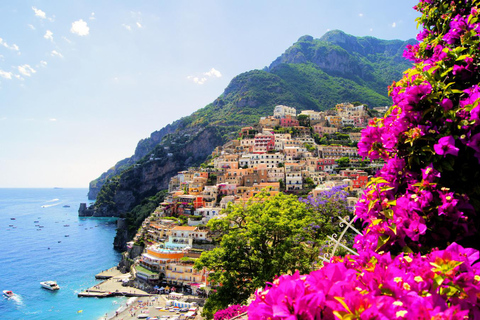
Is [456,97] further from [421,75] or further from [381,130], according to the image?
[381,130]

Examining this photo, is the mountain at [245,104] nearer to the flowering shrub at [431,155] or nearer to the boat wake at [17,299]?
the boat wake at [17,299]

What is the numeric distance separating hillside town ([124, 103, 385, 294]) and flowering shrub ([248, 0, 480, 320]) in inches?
1182

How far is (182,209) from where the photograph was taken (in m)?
52.8

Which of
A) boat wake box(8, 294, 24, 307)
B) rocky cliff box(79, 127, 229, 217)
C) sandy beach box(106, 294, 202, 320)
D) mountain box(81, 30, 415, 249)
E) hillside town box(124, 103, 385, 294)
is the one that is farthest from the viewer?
mountain box(81, 30, 415, 249)

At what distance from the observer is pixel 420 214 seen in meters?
2.62

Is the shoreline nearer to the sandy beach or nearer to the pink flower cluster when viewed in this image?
the sandy beach

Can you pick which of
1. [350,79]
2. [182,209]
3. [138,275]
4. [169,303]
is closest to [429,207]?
[169,303]

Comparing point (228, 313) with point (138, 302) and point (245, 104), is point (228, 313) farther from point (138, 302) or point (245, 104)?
point (245, 104)

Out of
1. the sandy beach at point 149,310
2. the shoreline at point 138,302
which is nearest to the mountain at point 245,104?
the shoreline at point 138,302

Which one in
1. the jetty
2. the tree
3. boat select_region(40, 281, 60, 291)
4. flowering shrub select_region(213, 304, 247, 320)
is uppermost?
the tree


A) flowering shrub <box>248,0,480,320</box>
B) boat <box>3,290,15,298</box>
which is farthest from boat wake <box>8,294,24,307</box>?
flowering shrub <box>248,0,480,320</box>

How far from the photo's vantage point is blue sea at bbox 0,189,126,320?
120 ft

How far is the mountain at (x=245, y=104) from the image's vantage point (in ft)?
383

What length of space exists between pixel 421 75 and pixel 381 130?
25.4 inches
